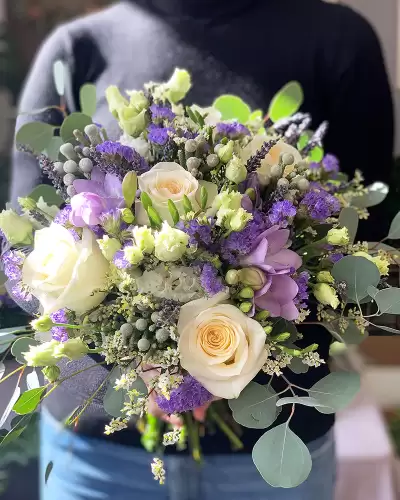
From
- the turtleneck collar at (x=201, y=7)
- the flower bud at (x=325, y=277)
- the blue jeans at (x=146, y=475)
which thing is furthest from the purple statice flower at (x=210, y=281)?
the turtleneck collar at (x=201, y=7)

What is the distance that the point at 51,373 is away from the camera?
48cm

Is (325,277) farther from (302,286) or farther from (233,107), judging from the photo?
(233,107)

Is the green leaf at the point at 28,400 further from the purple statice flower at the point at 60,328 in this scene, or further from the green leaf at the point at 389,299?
the green leaf at the point at 389,299

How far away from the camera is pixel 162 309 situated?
0.46 metres

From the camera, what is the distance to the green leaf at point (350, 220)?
57 cm

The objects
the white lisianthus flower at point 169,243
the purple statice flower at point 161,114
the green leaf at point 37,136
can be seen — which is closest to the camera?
the white lisianthus flower at point 169,243

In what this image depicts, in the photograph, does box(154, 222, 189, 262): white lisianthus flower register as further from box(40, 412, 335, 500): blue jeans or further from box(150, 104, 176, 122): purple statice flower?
box(40, 412, 335, 500): blue jeans

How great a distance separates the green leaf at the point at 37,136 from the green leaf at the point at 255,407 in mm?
363

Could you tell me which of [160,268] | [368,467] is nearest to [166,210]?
[160,268]

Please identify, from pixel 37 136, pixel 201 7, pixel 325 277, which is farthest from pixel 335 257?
pixel 201 7

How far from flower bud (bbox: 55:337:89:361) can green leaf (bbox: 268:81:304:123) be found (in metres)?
0.42

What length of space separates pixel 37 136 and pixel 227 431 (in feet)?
1.39

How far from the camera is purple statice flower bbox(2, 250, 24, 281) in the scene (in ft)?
1.61

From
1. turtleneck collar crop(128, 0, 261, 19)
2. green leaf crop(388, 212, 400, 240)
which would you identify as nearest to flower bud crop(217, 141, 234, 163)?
green leaf crop(388, 212, 400, 240)
